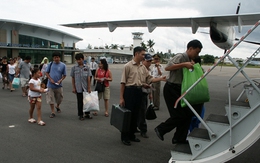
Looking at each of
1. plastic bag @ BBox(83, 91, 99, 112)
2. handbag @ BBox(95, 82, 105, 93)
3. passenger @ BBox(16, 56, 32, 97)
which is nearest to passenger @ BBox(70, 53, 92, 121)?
plastic bag @ BBox(83, 91, 99, 112)

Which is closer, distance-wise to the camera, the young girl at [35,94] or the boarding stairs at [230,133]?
the boarding stairs at [230,133]

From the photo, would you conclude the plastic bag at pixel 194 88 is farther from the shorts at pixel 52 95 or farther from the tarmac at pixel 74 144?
the shorts at pixel 52 95

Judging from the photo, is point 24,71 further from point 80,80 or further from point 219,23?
point 219,23

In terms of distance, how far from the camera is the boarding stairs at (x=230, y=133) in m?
2.93

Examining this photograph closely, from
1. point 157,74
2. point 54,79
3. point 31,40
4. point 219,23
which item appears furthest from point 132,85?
point 31,40

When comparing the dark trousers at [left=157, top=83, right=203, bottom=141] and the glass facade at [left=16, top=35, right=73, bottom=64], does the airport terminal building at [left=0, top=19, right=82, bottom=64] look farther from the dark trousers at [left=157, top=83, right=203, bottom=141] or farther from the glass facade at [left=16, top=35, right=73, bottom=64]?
the dark trousers at [left=157, top=83, right=203, bottom=141]

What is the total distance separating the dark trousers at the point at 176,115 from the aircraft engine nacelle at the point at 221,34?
711cm

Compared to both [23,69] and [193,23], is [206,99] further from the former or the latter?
[23,69]

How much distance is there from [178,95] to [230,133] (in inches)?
46.3

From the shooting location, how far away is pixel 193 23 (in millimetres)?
10594

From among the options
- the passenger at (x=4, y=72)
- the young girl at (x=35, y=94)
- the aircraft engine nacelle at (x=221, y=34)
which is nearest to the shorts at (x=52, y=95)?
the young girl at (x=35, y=94)

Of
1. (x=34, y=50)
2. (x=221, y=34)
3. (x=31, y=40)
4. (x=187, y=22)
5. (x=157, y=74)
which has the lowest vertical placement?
(x=157, y=74)

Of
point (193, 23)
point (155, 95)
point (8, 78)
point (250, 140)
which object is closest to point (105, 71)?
point (155, 95)

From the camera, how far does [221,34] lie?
401 inches
